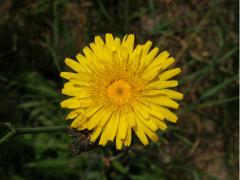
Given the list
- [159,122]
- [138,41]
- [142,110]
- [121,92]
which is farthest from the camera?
[138,41]

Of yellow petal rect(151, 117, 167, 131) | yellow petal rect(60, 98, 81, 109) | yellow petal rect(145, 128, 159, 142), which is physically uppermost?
yellow petal rect(60, 98, 81, 109)

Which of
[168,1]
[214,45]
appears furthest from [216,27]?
[168,1]

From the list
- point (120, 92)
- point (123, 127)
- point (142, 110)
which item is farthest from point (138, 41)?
point (123, 127)

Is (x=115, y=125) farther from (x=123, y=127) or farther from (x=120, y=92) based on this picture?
(x=120, y=92)

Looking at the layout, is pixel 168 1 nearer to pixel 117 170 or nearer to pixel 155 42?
pixel 155 42

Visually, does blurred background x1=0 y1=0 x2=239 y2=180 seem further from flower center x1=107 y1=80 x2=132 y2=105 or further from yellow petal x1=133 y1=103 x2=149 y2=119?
yellow petal x1=133 y1=103 x2=149 y2=119

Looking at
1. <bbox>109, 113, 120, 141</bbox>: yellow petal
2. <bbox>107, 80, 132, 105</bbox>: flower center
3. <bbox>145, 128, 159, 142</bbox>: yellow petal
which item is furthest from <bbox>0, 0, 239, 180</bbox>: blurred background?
<bbox>145, 128, 159, 142</bbox>: yellow petal

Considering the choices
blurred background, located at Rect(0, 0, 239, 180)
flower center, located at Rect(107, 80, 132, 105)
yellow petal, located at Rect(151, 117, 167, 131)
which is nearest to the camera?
yellow petal, located at Rect(151, 117, 167, 131)
